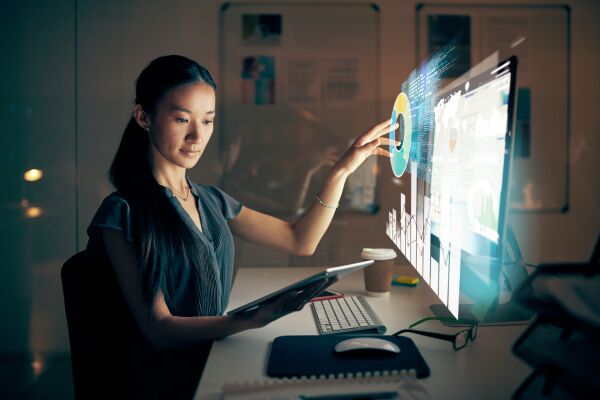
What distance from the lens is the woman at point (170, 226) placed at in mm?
1161

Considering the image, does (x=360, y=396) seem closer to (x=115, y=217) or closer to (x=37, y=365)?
(x=115, y=217)

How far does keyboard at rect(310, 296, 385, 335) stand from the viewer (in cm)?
114

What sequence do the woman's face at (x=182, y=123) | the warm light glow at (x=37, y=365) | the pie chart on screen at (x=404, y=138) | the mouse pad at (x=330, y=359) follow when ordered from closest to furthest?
the mouse pad at (x=330, y=359) → the woman's face at (x=182, y=123) → the pie chart on screen at (x=404, y=138) → the warm light glow at (x=37, y=365)

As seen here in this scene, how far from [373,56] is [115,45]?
1168 mm

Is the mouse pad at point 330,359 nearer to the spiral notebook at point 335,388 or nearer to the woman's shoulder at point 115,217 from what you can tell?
the spiral notebook at point 335,388

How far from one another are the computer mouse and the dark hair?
46 centimetres

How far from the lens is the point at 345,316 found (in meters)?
1.23

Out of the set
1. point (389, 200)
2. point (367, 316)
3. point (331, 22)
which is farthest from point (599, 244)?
point (331, 22)

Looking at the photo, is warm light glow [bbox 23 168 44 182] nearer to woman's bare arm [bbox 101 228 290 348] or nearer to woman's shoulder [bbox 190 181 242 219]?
woman's shoulder [bbox 190 181 242 219]

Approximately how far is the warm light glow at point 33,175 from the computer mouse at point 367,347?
1.89 meters

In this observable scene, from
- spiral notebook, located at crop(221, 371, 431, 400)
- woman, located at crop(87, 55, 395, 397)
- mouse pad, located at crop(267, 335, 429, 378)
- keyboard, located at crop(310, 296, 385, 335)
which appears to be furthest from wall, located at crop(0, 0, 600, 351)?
spiral notebook, located at crop(221, 371, 431, 400)

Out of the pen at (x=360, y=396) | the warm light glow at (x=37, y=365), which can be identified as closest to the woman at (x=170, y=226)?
the pen at (x=360, y=396)

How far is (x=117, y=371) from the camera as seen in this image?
44.4 inches

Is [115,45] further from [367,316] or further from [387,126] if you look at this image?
[367,316]
